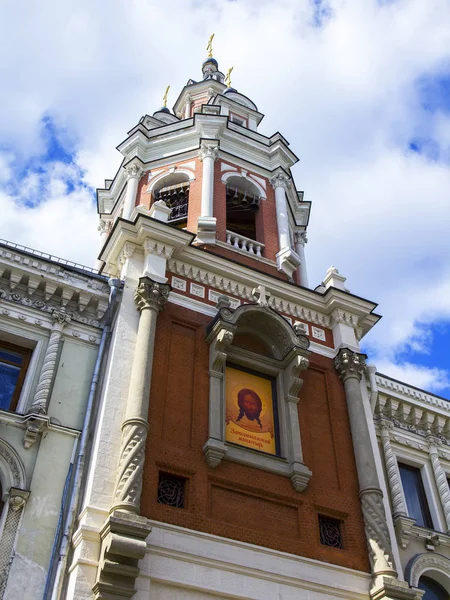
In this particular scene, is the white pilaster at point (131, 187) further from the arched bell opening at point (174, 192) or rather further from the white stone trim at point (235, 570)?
the white stone trim at point (235, 570)

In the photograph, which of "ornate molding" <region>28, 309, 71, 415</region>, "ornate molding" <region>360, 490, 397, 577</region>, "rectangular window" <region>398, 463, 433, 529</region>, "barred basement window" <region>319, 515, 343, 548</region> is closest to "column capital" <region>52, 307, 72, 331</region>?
"ornate molding" <region>28, 309, 71, 415</region>

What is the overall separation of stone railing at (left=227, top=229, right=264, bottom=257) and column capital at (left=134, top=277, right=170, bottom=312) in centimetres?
477

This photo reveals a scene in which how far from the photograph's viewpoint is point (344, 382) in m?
17.0

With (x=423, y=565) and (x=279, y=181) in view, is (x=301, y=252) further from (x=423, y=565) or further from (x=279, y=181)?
(x=423, y=565)

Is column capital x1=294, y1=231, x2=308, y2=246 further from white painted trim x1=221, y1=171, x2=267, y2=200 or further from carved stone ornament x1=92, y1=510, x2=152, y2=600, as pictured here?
carved stone ornament x1=92, y1=510, x2=152, y2=600

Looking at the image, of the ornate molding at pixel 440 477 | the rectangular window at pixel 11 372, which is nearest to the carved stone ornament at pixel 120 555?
the rectangular window at pixel 11 372

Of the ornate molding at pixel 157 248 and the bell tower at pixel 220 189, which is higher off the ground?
the bell tower at pixel 220 189

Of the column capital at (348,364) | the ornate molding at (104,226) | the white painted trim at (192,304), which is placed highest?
the ornate molding at (104,226)

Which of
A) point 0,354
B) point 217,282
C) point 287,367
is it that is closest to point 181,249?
point 217,282

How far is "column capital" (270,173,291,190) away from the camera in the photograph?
2334 cm

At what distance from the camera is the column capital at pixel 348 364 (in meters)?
17.0

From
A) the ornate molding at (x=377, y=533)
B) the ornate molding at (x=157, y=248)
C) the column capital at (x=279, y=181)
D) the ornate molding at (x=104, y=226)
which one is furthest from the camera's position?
the ornate molding at (x=104, y=226)

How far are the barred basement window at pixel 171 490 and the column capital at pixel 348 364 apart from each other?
217 inches

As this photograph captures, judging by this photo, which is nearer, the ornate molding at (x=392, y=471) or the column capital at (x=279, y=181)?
the ornate molding at (x=392, y=471)
